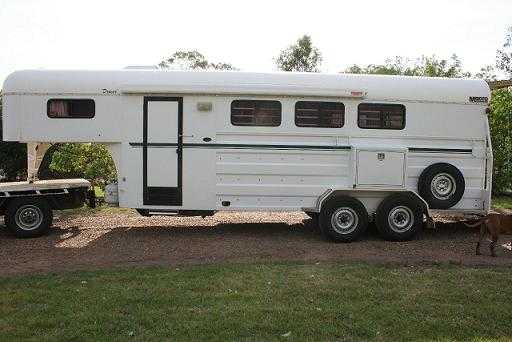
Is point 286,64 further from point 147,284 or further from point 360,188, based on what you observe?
point 147,284

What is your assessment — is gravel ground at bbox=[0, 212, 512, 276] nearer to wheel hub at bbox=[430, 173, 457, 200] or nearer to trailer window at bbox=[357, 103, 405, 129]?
wheel hub at bbox=[430, 173, 457, 200]

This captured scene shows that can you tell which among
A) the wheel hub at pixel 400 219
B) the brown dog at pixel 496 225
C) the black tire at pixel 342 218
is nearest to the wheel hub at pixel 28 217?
the black tire at pixel 342 218

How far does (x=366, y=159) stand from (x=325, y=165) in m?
0.70

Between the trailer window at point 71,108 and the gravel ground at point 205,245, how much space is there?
212cm

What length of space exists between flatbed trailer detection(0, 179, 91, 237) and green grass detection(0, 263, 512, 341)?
2945 millimetres

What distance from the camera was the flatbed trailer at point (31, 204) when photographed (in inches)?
376

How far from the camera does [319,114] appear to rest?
9.51 meters

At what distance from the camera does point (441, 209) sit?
957cm

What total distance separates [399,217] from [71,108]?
5.92 meters

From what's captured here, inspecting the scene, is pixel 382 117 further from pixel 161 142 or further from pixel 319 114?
pixel 161 142

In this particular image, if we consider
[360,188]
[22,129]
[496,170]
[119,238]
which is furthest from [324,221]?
[496,170]

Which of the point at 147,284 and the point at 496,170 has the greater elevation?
the point at 496,170

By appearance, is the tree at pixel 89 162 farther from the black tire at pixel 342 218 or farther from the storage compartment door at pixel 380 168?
the storage compartment door at pixel 380 168

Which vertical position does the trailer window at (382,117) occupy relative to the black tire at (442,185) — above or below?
above
